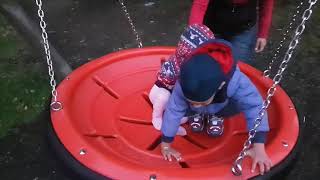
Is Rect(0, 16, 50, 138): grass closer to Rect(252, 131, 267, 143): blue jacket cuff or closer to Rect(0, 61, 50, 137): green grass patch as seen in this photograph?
Rect(0, 61, 50, 137): green grass patch

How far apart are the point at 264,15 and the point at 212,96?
81 cm

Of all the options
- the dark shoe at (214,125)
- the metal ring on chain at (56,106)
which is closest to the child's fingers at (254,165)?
the dark shoe at (214,125)

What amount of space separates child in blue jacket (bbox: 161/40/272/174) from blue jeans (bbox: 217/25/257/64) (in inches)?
13.5

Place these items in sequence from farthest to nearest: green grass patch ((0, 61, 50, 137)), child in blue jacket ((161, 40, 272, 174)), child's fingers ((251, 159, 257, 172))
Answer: green grass patch ((0, 61, 50, 137)) < child's fingers ((251, 159, 257, 172)) < child in blue jacket ((161, 40, 272, 174))

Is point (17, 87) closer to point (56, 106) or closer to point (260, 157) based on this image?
point (56, 106)

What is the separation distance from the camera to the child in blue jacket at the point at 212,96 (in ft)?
4.62

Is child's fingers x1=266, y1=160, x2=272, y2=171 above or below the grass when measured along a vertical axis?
above

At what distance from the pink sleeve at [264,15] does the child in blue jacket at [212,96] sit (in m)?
0.44

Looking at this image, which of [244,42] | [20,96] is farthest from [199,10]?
[20,96]

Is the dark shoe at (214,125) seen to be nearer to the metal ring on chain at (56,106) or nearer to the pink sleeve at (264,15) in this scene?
the pink sleeve at (264,15)

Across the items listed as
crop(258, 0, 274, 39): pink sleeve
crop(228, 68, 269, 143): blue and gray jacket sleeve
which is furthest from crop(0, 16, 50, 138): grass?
crop(228, 68, 269, 143): blue and gray jacket sleeve

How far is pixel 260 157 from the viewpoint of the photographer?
1585mm

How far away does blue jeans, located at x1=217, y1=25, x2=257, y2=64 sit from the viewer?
2.14 m

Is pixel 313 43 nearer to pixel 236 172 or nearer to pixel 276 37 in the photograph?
pixel 276 37
